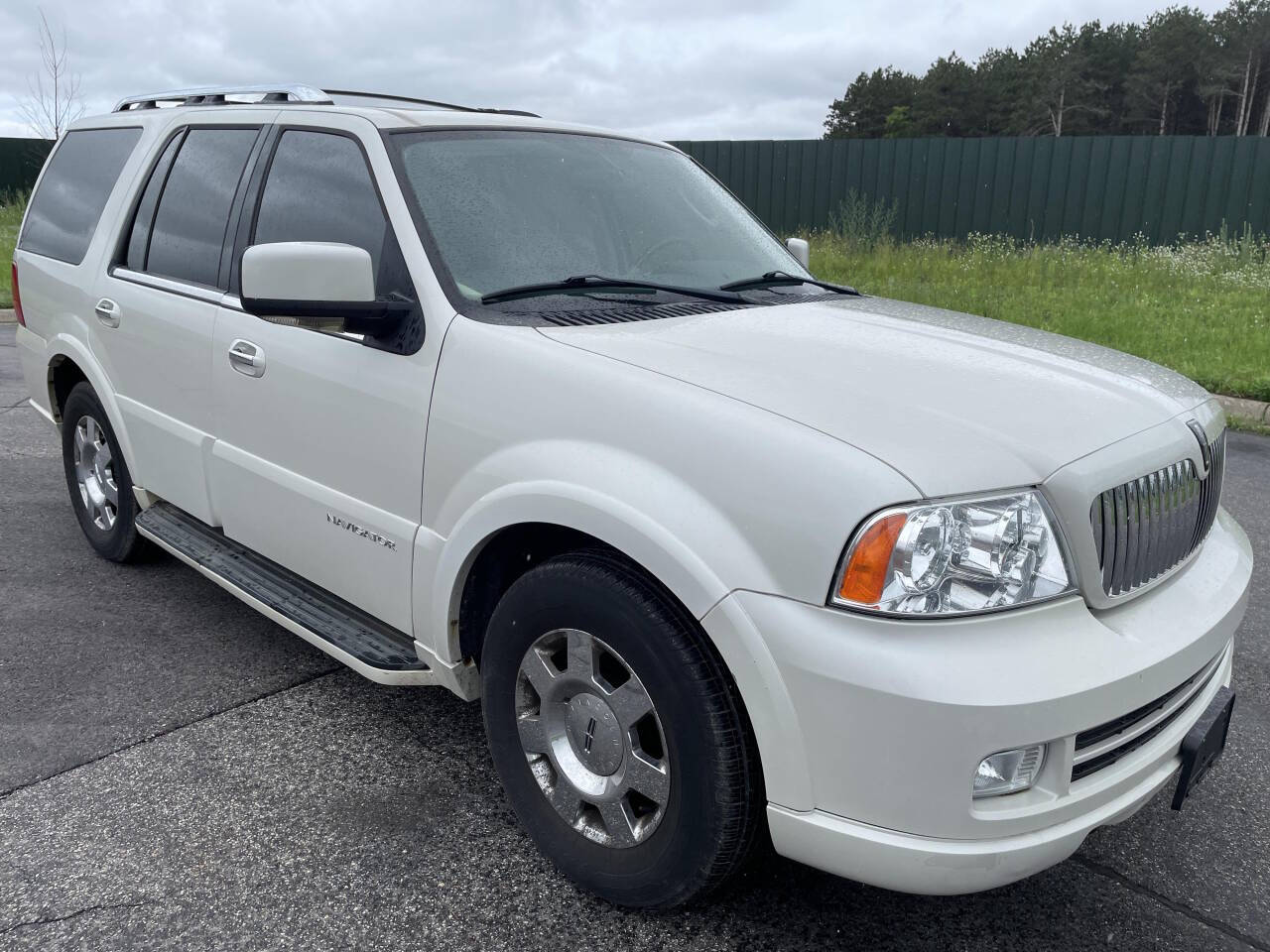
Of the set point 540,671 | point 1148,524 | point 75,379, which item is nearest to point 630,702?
point 540,671

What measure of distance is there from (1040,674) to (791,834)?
0.57 m

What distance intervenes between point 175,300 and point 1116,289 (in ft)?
35.4

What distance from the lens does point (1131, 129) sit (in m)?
72.8

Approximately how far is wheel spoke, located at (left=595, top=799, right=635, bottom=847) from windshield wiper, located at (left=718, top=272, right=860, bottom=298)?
1.61m

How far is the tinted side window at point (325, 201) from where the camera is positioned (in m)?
2.93

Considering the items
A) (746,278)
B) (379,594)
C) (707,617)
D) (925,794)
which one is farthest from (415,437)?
(925,794)

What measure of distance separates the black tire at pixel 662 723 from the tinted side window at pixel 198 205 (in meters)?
1.93

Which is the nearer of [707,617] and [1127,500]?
[707,617]

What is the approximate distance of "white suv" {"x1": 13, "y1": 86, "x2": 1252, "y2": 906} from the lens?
1.96m

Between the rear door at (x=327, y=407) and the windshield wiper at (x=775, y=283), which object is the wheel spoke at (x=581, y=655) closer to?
the rear door at (x=327, y=407)

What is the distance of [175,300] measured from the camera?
369 cm

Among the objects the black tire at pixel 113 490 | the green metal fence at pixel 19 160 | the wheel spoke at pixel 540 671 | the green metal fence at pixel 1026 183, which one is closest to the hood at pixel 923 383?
the wheel spoke at pixel 540 671

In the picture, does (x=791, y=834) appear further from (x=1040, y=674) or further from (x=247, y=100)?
(x=247, y=100)

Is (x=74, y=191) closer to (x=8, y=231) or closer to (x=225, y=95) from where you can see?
(x=225, y=95)
